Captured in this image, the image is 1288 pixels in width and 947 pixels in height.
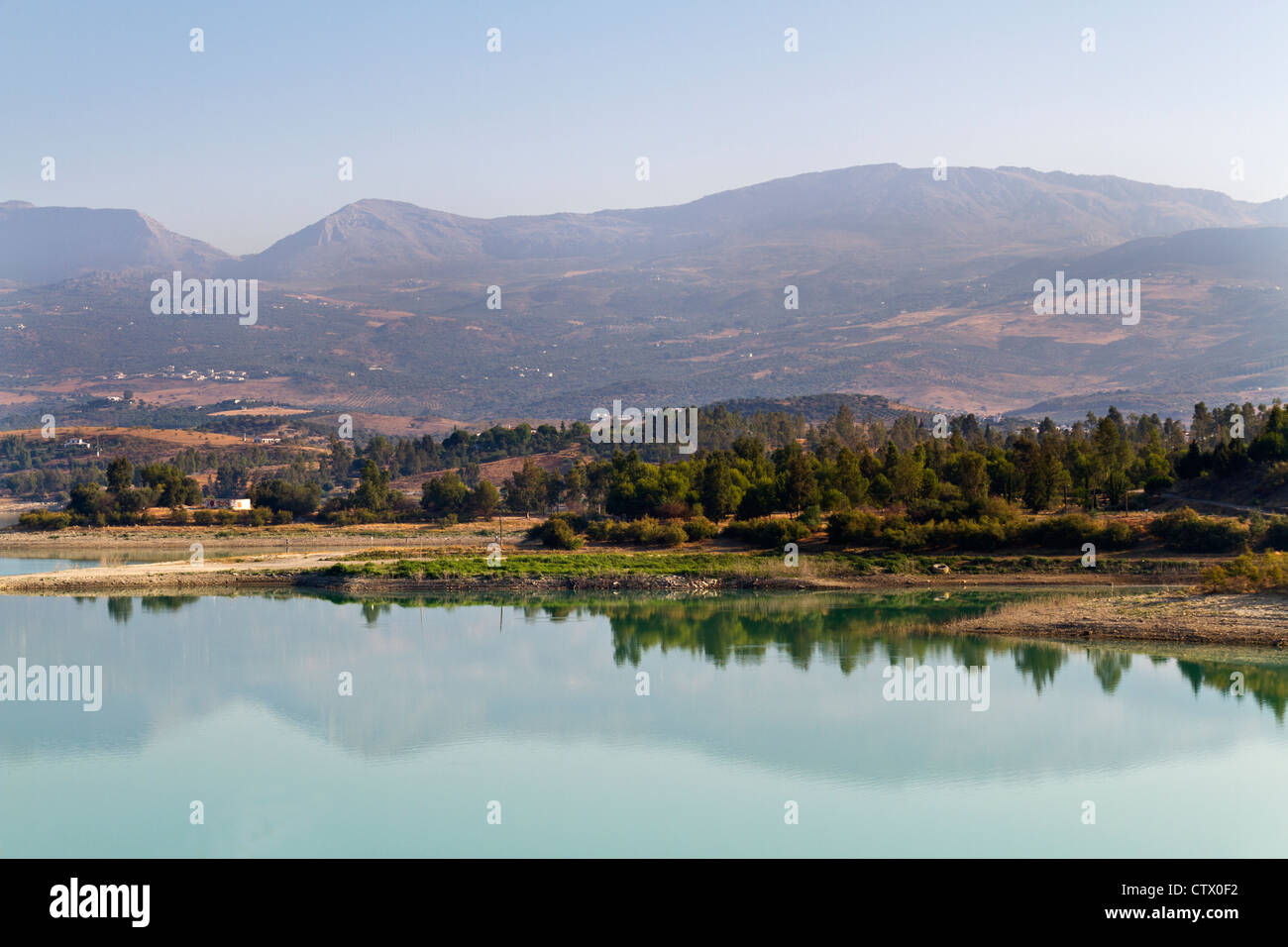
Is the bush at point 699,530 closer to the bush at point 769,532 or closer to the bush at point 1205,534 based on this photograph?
the bush at point 769,532

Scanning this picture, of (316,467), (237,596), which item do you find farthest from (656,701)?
(316,467)

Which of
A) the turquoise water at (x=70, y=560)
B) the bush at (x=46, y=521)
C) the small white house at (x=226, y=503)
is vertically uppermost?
the small white house at (x=226, y=503)

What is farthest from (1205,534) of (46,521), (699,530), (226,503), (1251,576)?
(226,503)

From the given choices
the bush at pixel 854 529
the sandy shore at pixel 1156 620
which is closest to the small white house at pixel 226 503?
the bush at pixel 854 529

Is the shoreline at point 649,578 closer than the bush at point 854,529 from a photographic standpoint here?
Yes

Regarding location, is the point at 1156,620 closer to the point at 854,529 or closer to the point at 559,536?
the point at 854,529

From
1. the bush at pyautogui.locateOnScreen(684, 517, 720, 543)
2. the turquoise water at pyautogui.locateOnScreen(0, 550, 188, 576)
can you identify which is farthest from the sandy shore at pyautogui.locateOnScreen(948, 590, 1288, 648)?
the turquoise water at pyautogui.locateOnScreen(0, 550, 188, 576)
